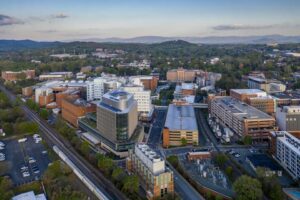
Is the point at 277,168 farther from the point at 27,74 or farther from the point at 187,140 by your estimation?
the point at 27,74

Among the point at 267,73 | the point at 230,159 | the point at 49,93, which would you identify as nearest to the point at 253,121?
the point at 230,159

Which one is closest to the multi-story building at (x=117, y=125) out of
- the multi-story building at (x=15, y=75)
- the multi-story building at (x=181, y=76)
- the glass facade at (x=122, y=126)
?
the glass facade at (x=122, y=126)

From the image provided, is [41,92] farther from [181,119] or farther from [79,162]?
[79,162]

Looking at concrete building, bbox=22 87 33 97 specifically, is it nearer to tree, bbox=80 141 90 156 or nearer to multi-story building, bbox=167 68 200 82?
multi-story building, bbox=167 68 200 82

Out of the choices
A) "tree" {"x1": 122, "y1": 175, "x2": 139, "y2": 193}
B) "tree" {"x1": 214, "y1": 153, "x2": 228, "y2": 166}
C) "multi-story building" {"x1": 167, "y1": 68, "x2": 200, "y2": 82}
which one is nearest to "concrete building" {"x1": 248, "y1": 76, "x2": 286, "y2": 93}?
"multi-story building" {"x1": 167, "y1": 68, "x2": 200, "y2": 82}

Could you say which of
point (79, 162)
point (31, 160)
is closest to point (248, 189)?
point (79, 162)

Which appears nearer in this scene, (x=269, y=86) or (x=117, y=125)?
(x=117, y=125)

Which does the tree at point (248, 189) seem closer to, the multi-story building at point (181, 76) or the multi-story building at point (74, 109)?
the multi-story building at point (74, 109)
